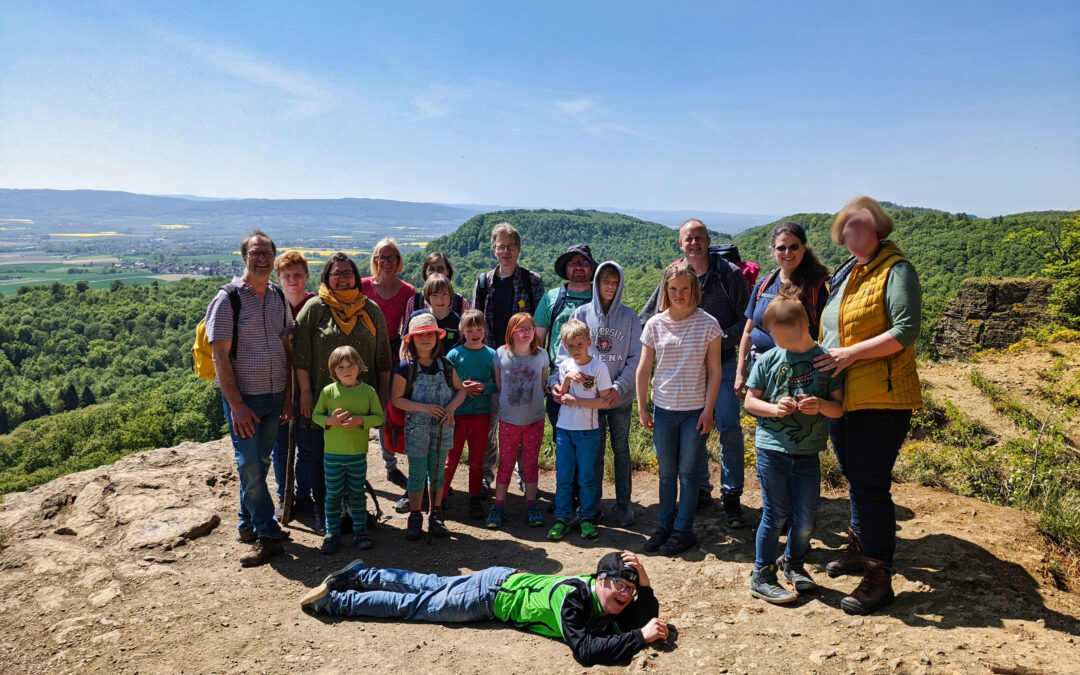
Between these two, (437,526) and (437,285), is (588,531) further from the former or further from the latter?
(437,285)

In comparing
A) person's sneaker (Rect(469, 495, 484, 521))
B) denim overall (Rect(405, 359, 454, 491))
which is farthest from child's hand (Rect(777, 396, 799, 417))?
person's sneaker (Rect(469, 495, 484, 521))

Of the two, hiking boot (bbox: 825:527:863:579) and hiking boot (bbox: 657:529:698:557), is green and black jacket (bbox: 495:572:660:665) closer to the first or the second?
hiking boot (bbox: 657:529:698:557)

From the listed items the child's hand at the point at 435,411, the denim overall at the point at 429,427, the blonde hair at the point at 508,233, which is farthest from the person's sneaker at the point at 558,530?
the blonde hair at the point at 508,233

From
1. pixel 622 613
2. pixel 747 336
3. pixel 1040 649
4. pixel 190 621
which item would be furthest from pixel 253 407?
pixel 1040 649

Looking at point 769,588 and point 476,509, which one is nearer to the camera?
point 769,588

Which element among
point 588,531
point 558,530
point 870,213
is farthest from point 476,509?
point 870,213

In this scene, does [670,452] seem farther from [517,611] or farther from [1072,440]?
[1072,440]

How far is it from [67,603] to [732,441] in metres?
4.79

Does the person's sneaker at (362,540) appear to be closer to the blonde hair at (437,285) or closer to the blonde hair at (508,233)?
the blonde hair at (437,285)

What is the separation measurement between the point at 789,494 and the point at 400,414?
9.92ft

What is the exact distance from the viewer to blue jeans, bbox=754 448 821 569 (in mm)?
3314

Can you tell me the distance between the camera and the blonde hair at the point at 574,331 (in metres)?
4.39

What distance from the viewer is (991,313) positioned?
16.4 m

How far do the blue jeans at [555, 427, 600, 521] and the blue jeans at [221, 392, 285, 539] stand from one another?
7.21ft
